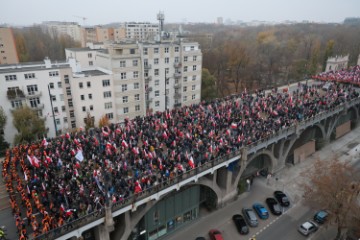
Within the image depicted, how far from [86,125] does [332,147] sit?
143 ft

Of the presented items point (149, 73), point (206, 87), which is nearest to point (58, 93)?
point (149, 73)

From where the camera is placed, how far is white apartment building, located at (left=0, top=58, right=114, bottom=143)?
39.0m

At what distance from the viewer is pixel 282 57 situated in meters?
86.6

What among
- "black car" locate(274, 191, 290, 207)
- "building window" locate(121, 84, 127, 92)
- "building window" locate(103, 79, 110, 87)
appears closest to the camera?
"black car" locate(274, 191, 290, 207)

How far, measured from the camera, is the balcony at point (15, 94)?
38219mm

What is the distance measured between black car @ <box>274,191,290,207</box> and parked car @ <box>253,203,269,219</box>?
10.2 feet

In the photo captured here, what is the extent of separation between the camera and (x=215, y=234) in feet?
86.8

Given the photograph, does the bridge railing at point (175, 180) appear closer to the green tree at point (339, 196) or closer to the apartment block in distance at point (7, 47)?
the green tree at point (339, 196)

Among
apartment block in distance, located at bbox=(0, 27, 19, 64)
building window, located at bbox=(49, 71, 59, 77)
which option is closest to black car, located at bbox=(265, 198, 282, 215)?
building window, located at bbox=(49, 71, 59, 77)

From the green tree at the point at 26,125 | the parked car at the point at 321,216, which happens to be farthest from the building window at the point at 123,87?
the parked car at the point at 321,216

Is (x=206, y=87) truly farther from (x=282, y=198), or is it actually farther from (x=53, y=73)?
(x=282, y=198)

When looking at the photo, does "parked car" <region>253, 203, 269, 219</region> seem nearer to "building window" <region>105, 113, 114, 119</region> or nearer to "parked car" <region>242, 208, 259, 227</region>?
"parked car" <region>242, 208, 259, 227</region>

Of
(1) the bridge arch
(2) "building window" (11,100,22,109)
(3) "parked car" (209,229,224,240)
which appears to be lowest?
(3) "parked car" (209,229,224,240)

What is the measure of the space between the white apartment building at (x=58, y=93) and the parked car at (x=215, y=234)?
2618cm
